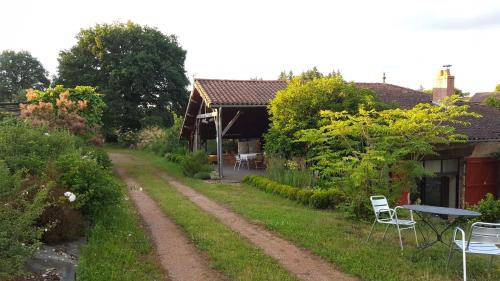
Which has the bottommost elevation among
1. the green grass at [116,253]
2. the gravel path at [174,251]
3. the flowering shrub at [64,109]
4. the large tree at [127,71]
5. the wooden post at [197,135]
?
the gravel path at [174,251]

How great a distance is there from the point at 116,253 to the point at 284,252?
8.03 ft

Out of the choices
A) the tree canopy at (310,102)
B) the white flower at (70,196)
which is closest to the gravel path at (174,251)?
the white flower at (70,196)

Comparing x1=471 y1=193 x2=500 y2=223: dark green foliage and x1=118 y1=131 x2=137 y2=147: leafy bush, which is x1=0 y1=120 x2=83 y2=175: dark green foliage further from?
x1=118 y1=131 x2=137 y2=147: leafy bush

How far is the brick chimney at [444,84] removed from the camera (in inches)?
702

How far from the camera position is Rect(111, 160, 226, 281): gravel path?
537 cm

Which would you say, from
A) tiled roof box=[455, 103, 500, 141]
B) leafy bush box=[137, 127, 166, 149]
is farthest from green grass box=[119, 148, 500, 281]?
leafy bush box=[137, 127, 166, 149]

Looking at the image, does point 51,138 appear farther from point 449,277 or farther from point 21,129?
point 449,277

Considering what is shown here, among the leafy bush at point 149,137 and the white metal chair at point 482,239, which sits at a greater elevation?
the leafy bush at point 149,137

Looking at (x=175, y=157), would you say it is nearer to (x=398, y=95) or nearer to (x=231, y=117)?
(x=231, y=117)

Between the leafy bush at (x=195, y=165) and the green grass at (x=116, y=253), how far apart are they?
818 centimetres

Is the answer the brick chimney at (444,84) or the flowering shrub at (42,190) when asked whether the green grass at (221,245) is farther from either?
A: the brick chimney at (444,84)

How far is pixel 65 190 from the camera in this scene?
6.78 metres

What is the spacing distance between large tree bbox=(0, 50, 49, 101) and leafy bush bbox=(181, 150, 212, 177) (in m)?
42.2

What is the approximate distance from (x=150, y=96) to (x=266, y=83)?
2171cm
